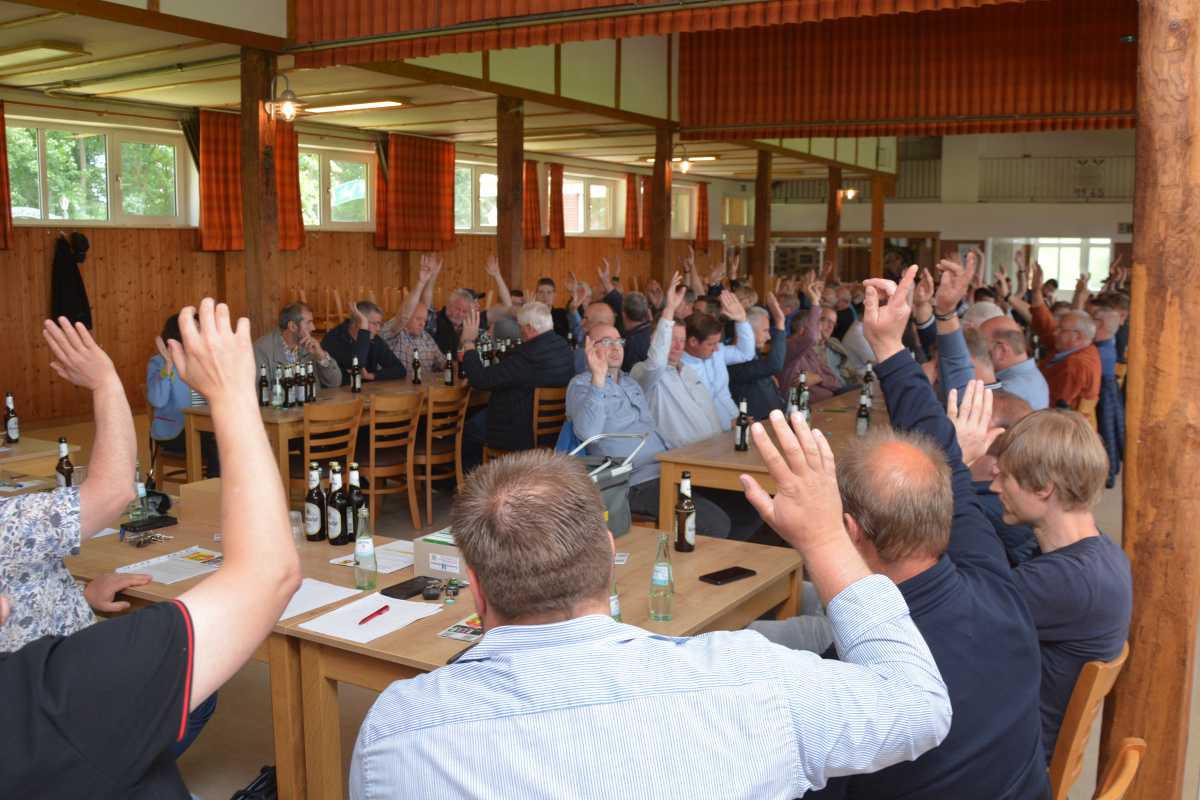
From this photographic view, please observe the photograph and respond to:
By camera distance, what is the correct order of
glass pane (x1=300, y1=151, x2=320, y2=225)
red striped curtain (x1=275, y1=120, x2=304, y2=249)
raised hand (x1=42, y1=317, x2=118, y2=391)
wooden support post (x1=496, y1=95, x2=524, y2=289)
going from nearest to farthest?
raised hand (x1=42, y1=317, x2=118, y2=391), wooden support post (x1=496, y1=95, x2=524, y2=289), red striped curtain (x1=275, y1=120, x2=304, y2=249), glass pane (x1=300, y1=151, x2=320, y2=225)

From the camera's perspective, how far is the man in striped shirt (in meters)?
1.27

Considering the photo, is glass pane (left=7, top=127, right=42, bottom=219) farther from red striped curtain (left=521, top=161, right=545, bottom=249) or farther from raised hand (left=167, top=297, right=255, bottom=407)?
raised hand (left=167, top=297, right=255, bottom=407)

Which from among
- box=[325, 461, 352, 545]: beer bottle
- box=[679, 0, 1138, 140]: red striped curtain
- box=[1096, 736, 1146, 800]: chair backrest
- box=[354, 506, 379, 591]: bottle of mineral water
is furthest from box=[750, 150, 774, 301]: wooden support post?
box=[1096, 736, 1146, 800]: chair backrest

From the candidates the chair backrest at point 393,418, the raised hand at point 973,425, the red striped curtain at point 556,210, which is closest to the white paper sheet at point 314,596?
the raised hand at point 973,425

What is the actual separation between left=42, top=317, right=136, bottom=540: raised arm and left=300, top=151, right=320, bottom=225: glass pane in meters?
10.9

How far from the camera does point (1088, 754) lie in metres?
3.77

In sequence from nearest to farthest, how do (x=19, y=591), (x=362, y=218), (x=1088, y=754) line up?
1. (x=19, y=591)
2. (x=1088, y=754)
3. (x=362, y=218)

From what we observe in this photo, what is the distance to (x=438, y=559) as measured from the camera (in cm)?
310

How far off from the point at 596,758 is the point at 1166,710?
2387 millimetres

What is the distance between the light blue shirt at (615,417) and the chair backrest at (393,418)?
1.58 meters

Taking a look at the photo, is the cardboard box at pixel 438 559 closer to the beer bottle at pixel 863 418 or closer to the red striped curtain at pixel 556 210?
the beer bottle at pixel 863 418

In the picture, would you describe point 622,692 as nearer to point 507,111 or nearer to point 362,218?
Result: point 507,111

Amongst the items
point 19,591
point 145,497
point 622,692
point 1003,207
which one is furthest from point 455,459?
point 1003,207

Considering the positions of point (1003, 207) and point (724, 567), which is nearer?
point (724, 567)
